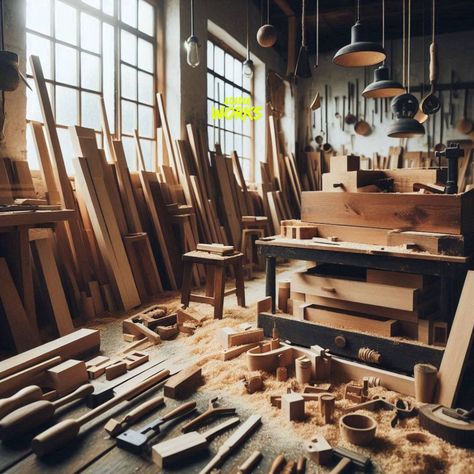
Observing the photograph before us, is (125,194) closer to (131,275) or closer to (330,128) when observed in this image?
(131,275)

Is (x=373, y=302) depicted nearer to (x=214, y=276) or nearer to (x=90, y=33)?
(x=214, y=276)

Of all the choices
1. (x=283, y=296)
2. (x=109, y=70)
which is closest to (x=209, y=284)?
(x=283, y=296)

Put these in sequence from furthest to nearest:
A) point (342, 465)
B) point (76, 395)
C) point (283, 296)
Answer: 1. point (283, 296)
2. point (76, 395)
3. point (342, 465)

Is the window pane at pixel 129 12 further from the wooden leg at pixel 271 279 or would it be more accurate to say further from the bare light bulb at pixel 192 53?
the wooden leg at pixel 271 279

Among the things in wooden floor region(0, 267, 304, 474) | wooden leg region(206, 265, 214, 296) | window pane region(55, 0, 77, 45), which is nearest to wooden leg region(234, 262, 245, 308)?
wooden leg region(206, 265, 214, 296)

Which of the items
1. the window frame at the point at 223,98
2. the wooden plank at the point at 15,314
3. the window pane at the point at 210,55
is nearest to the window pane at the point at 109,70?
the window frame at the point at 223,98

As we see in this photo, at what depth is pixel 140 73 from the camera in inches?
233

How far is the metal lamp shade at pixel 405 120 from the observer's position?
4621mm

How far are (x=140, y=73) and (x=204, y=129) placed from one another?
1.22 m

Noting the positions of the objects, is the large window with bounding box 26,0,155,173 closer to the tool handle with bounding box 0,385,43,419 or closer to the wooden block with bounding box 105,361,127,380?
the wooden block with bounding box 105,361,127,380

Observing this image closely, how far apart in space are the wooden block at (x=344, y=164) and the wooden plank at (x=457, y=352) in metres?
1.24

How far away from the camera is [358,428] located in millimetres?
2184

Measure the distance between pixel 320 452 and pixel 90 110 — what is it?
4.46m

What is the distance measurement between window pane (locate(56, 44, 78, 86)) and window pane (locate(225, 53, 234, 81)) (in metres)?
3.73
